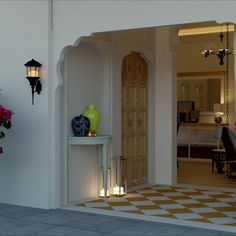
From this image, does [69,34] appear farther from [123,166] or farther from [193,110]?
[193,110]

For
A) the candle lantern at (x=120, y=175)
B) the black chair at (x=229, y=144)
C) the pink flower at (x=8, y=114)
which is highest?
the pink flower at (x=8, y=114)

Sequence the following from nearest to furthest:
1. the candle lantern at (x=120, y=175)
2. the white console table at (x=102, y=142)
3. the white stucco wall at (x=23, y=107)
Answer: the white stucco wall at (x=23, y=107)
the white console table at (x=102, y=142)
the candle lantern at (x=120, y=175)

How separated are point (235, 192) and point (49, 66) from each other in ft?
11.8

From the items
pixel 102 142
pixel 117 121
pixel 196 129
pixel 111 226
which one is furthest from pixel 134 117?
pixel 196 129

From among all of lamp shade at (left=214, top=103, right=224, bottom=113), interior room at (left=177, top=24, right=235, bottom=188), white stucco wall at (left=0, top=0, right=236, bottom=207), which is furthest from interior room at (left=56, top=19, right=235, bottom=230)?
lamp shade at (left=214, top=103, right=224, bottom=113)

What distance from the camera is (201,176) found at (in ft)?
34.4

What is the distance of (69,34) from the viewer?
6805 millimetres

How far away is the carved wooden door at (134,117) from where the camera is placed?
28.3ft

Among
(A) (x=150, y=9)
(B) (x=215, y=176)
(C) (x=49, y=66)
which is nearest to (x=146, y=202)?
(C) (x=49, y=66)

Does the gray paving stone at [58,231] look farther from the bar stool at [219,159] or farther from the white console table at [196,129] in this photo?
the white console table at [196,129]

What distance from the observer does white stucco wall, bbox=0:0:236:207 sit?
659 cm

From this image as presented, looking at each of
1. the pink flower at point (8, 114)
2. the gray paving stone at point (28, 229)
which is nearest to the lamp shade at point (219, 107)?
the pink flower at point (8, 114)

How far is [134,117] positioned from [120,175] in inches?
45.5

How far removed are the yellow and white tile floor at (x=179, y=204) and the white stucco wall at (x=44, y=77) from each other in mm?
778
